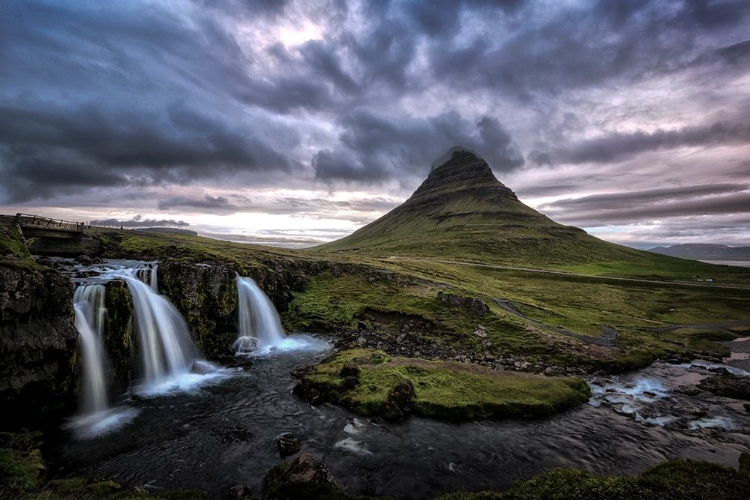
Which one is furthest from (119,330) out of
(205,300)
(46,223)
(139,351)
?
(46,223)

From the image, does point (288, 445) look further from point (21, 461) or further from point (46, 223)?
point (46, 223)

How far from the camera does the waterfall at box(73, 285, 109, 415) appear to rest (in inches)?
918

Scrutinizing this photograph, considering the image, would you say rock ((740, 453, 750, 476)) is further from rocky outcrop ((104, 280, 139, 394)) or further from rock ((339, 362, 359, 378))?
rocky outcrop ((104, 280, 139, 394))

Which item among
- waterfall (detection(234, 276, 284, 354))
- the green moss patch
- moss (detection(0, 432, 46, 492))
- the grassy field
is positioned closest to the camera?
moss (detection(0, 432, 46, 492))

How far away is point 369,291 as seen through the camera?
5919 cm

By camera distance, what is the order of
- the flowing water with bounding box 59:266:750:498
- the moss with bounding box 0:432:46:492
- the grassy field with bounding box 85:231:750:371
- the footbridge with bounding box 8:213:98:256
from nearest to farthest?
the moss with bounding box 0:432:46:492
the flowing water with bounding box 59:266:750:498
the grassy field with bounding box 85:231:750:371
the footbridge with bounding box 8:213:98:256

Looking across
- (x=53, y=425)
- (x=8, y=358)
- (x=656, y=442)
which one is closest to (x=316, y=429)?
(x=53, y=425)

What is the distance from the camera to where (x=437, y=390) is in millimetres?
25875

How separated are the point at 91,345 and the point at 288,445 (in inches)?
690

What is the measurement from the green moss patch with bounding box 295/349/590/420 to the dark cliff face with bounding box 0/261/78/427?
15208 mm

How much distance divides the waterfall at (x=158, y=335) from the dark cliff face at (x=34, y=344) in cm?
713

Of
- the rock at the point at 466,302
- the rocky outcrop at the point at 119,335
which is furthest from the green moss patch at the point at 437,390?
the rock at the point at 466,302

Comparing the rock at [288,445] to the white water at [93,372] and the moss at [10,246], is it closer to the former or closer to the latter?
the white water at [93,372]

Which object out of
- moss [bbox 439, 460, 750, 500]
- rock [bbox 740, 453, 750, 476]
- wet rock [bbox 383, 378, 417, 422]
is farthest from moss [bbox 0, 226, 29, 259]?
rock [bbox 740, 453, 750, 476]
